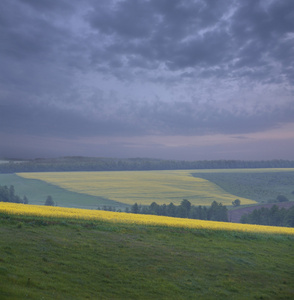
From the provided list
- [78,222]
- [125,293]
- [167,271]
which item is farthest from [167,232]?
[125,293]

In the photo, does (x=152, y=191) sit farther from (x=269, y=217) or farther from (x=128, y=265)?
(x=128, y=265)

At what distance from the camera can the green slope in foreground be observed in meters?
10.7

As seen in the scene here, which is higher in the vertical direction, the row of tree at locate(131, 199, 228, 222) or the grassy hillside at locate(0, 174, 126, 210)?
the row of tree at locate(131, 199, 228, 222)

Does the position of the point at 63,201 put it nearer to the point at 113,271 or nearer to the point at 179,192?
the point at 179,192

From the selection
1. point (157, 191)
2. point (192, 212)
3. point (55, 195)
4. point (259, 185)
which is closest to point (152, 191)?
point (157, 191)

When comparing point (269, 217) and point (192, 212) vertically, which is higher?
point (269, 217)

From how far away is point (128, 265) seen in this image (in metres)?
13.9

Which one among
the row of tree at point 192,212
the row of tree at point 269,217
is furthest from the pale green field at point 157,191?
the row of tree at point 269,217

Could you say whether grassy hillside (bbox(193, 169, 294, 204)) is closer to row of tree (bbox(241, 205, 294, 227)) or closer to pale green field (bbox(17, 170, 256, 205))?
pale green field (bbox(17, 170, 256, 205))

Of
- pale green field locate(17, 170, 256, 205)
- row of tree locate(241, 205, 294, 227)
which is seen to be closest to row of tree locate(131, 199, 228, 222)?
row of tree locate(241, 205, 294, 227)

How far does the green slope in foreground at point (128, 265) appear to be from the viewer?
1069 centimetres

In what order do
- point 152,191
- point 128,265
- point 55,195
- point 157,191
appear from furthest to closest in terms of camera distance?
1. point 157,191
2. point 152,191
3. point 55,195
4. point 128,265

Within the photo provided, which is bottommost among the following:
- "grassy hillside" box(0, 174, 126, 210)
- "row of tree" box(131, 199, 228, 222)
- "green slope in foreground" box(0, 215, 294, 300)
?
"grassy hillside" box(0, 174, 126, 210)

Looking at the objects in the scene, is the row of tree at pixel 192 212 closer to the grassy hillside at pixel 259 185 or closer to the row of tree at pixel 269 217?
the row of tree at pixel 269 217
